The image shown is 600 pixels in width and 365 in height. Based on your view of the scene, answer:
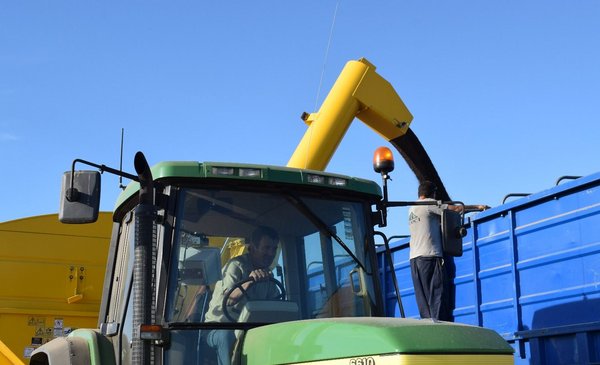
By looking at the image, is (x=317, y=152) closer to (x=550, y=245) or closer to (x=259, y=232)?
(x=550, y=245)

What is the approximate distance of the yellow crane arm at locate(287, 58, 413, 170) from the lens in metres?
7.51

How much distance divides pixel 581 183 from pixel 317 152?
290 centimetres

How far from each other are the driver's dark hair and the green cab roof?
250 mm

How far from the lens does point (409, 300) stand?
7199 millimetres

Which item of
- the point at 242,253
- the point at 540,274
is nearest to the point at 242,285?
the point at 242,253

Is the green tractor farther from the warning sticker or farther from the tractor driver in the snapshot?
the warning sticker

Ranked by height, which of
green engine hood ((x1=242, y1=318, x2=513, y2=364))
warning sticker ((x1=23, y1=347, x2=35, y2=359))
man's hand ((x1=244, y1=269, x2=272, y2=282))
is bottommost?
green engine hood ((x1=242, y1=318, x2=513, y2=364))

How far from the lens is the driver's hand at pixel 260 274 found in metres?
4.02

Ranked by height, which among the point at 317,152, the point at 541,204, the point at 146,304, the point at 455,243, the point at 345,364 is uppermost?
the point at 317,152

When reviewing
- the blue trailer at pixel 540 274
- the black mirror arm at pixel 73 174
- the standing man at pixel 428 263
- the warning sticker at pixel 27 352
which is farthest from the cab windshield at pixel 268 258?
the warning sticker at pixel 27 352

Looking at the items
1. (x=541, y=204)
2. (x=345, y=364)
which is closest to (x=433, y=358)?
(x=345, y=364)

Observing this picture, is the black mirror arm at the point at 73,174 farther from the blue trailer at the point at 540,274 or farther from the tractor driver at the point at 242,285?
the blue trailer at the point at 540,274

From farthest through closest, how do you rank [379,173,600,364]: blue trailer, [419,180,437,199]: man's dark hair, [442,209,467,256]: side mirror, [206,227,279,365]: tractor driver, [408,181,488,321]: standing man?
[419,180,437,199]: man's dark hair
[408,181,488,321]: standing man
[379,173,600,364]: blue trailer
[442,209,467,256]: side mirror
[206,227,279,365]: tractor driver

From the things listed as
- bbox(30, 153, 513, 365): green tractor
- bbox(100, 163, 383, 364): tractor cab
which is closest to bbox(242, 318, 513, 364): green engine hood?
bbox(30, 153, 513, 365): green tractor
